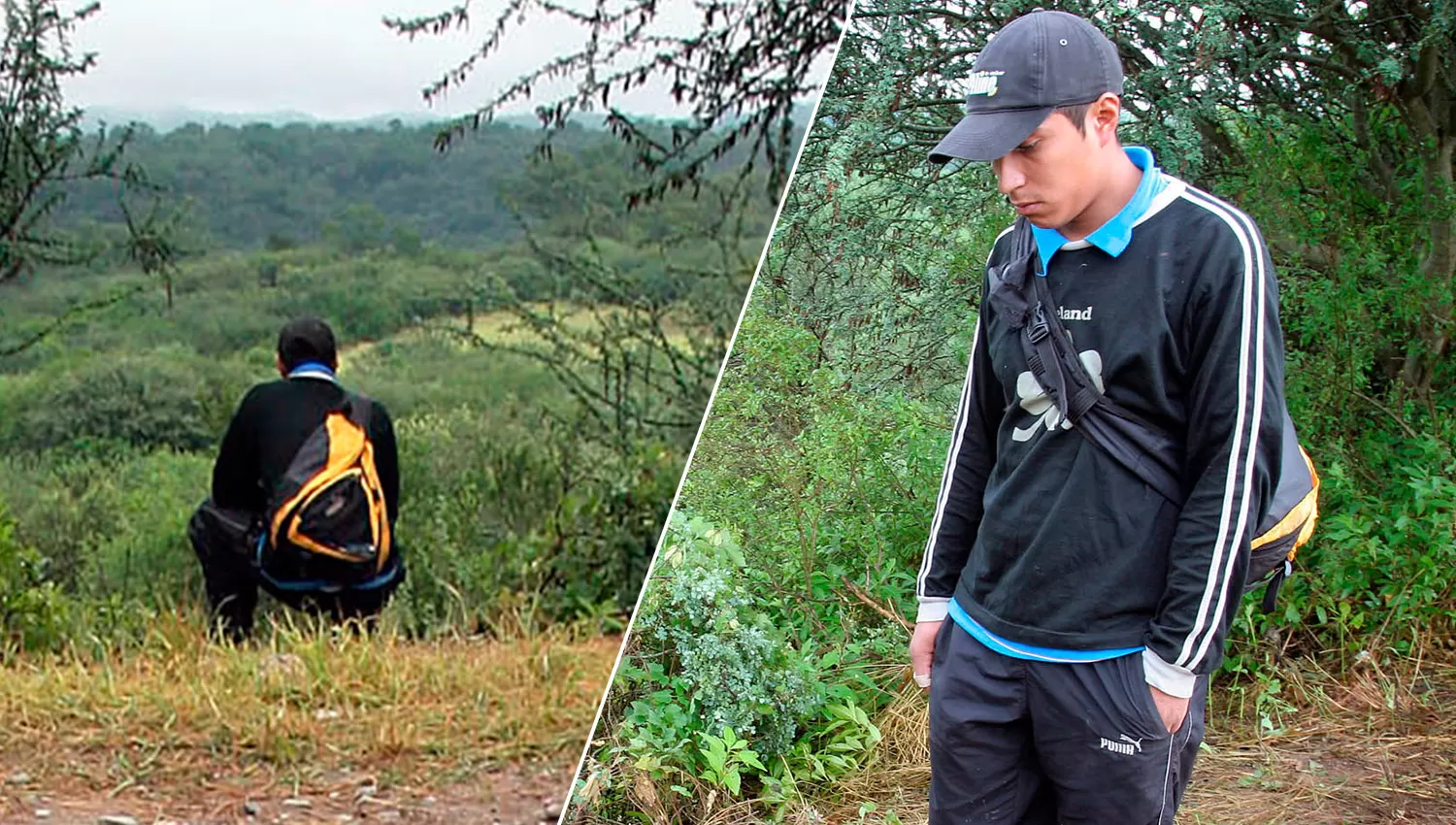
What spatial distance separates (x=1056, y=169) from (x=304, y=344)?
364cm

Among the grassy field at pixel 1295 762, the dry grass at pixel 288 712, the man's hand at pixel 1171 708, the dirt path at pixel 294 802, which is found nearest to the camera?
the man's hand at pixel 1171 708

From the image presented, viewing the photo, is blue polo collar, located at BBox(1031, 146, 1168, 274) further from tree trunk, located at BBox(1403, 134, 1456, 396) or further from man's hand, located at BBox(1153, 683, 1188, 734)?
tree trunk, located at BBox(1403, 134, 1456, 396)

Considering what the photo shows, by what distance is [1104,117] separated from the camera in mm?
1809

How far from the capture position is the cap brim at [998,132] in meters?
1.76

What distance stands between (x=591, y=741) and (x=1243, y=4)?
7.27 feet

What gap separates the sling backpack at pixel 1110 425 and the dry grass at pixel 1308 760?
0.91 metres

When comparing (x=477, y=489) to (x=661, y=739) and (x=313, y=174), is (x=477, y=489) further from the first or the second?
(x=661, y=739)

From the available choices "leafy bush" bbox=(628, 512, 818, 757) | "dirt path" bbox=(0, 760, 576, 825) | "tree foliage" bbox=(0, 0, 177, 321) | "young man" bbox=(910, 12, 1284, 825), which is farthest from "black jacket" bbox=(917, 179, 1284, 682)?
"tree foliage" bbox=(0, 0, 177, 321)

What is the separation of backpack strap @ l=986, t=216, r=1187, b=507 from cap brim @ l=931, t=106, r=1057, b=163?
0.18 metres

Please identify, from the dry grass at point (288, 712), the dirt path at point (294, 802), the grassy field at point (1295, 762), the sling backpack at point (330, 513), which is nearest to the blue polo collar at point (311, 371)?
the sling backpack at point (330, 513)

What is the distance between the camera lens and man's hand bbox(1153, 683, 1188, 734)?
181 centimetres

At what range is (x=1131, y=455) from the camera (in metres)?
1.77

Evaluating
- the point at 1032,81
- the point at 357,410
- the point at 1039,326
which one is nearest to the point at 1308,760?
the point at 1039,326

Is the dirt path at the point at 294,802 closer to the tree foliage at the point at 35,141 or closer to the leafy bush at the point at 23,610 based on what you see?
the leafy bush at the point at 23,610
